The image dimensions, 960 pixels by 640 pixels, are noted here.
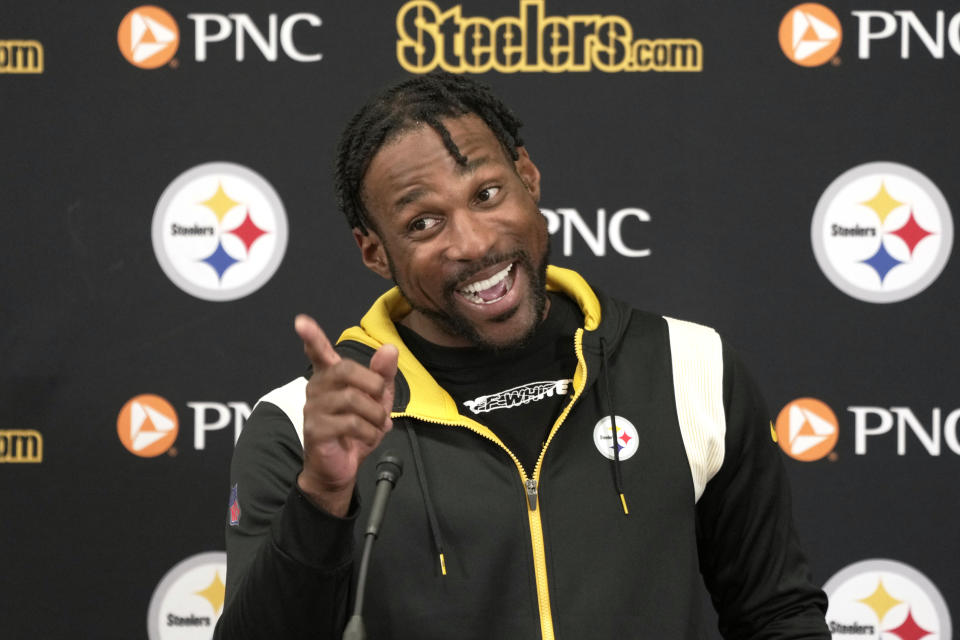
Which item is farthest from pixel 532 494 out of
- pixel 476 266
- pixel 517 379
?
pixel 476 266

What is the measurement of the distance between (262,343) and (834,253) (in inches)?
40.7

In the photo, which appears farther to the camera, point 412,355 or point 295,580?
point 412,355

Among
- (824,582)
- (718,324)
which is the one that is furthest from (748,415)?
(824,582)

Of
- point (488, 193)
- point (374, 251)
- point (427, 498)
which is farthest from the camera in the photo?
point (374, 251)

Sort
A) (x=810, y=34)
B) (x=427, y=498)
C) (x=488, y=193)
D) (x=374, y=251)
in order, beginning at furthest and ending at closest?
1. (x=810, y=34)
2. (x=374, y=251)
3. (x=488, y=193)
4. (x=427, y=498)

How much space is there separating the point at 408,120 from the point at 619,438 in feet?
1.57

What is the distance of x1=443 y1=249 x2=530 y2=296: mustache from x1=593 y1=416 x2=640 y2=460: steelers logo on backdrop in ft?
0.74

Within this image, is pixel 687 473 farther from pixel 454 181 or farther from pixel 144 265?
pixel 144 265

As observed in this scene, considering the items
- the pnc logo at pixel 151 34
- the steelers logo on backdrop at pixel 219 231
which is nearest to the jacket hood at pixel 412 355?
the steelers logo on backdrop at pixel 219 231

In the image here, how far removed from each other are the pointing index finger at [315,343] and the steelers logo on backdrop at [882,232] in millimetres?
1213

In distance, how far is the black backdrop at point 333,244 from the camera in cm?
192

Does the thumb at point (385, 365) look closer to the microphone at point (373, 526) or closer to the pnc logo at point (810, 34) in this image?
the microphone at point (373, 526)

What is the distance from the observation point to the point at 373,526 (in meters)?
0.92

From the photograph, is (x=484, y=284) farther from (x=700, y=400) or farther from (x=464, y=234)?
(x=700, y=400)
